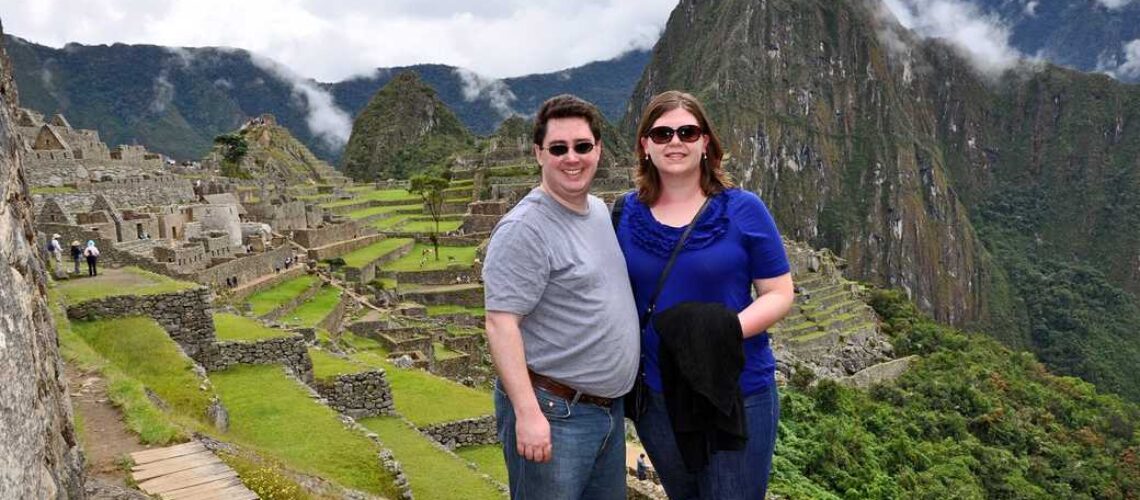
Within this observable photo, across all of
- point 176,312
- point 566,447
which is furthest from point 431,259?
point 566,447

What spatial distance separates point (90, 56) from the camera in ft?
209

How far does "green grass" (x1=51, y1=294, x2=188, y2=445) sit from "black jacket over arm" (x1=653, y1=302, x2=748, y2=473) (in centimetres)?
400

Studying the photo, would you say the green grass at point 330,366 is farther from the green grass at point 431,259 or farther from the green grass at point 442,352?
the green grass at point 431,259

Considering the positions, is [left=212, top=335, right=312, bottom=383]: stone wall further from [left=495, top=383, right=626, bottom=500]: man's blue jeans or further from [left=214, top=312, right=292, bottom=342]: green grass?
[left=495, top=383, right=626, bottom=500]: man's blue jeans

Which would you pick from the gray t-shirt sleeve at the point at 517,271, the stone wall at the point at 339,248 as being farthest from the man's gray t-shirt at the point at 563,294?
the stone wall at the point at 339,248

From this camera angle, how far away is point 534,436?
321 cm

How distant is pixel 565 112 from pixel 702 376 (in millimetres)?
1267

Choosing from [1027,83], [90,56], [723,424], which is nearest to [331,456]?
[723,424]

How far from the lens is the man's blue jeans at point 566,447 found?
3.35 meters

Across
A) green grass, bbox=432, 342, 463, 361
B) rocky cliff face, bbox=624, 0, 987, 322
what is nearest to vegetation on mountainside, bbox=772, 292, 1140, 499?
green grass, bbox=432, 342, 463, 361

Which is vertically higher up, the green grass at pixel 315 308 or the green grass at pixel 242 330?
the green grass at pixel 242 330

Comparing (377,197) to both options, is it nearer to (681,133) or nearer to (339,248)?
(339,248)

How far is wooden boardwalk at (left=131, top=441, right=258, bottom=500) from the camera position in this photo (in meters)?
4.66

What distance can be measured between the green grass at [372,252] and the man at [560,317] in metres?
23.1
